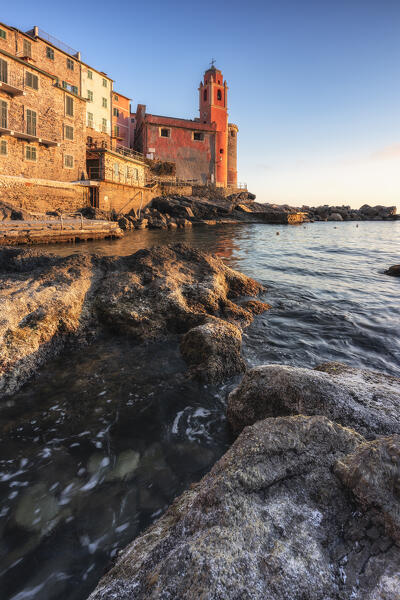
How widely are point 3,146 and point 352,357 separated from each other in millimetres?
27907

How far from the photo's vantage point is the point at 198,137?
4556 centimetres

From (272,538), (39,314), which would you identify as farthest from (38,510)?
(39,314)

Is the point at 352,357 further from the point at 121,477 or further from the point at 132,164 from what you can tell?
the point at 132,164

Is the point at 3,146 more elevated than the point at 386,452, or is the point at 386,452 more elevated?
the point at 3,146

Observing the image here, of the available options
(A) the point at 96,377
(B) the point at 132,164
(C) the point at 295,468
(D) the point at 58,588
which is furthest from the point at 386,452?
(B) the point at 132,164

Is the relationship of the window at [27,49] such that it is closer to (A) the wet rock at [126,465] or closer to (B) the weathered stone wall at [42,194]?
(B) the weathered stone wall at [42,194]

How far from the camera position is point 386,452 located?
1587 mm

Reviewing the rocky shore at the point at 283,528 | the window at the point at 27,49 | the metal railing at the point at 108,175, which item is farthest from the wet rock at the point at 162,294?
the window at the point at 27,49

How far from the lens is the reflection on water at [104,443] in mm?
2266

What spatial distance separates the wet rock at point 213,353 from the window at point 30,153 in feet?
89.1

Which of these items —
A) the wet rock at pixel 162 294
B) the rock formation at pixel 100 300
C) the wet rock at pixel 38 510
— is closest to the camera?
the wet rock at pixel 38 510

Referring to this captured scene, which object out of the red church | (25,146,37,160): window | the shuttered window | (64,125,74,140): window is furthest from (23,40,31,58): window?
the red church

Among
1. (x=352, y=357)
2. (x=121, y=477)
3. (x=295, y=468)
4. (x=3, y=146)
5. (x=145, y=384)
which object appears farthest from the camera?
(x=3, y=146)

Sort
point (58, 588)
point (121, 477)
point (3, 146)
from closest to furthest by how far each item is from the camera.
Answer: point (58, 588)
point (121, 477)
point (3, 146)
